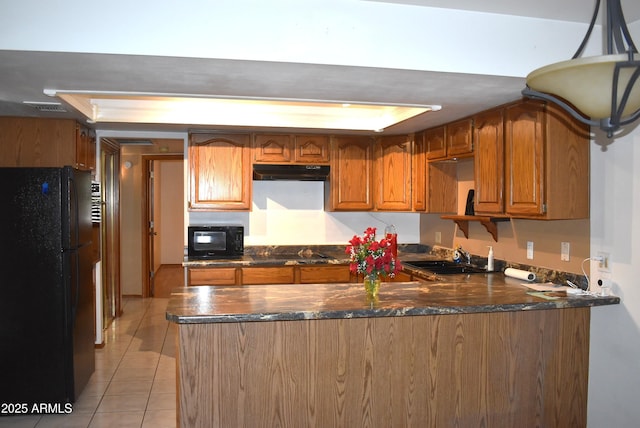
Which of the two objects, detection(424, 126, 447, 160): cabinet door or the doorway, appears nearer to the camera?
detection(424, 126, 447, 160): cabinet door

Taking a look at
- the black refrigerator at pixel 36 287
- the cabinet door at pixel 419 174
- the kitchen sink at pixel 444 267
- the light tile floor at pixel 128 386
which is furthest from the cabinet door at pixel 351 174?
the black refrigerator at pixel 36 287

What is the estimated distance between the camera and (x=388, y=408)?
117 inches

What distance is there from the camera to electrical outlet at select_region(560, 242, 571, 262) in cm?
361

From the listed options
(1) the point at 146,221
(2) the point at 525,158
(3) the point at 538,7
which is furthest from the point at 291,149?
(1) the point at 146,221

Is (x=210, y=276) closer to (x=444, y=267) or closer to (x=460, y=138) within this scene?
(x=444, y=267)

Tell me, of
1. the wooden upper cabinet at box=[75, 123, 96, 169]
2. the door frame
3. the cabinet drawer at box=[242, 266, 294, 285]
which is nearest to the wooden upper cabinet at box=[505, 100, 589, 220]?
the cabinet drawer at box=[242, 266, 294, 285]

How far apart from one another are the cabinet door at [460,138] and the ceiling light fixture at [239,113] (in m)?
0.43

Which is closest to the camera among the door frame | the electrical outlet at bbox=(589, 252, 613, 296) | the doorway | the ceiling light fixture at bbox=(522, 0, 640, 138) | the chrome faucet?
the ceiling light fixture at bbox=(522, 0, 640, 138)

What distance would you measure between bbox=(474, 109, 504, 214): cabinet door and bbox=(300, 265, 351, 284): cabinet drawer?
1.57m

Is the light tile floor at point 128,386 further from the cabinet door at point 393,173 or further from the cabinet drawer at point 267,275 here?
the cabinet door at point 393,173

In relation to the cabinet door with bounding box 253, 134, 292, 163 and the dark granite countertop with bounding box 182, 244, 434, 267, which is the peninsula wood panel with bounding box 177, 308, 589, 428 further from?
the cabinet door with bounding box 253, 134, 292, 163

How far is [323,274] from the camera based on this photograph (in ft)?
16.7

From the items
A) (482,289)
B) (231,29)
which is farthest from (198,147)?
(482,289)

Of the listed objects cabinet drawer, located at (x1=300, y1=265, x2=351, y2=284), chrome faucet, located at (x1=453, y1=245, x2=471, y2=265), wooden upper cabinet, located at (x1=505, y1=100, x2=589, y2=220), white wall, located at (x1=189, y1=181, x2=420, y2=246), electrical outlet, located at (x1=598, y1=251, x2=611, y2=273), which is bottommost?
cabinet drawer, located at (x1=300, y1=265, x2=351, y2=284)
